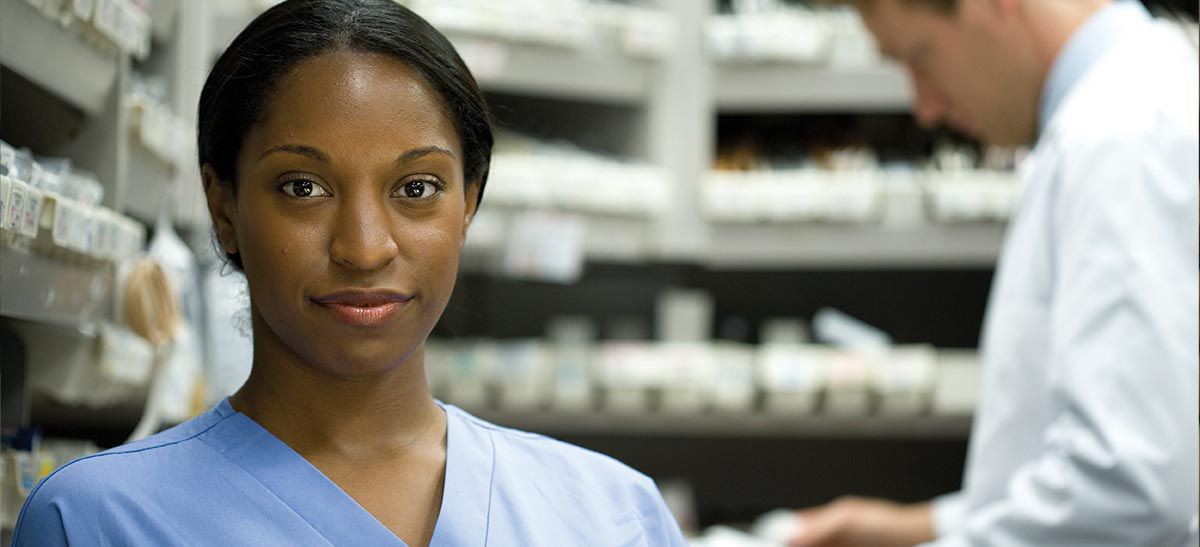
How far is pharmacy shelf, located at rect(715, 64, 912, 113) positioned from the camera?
12.3ft

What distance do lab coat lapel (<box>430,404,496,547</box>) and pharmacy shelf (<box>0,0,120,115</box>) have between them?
0.53m

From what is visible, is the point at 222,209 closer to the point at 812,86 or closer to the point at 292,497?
the point at 292,497

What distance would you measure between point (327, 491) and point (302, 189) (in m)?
0.24

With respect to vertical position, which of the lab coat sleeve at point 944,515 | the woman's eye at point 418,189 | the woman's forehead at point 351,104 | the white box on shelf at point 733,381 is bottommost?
the lab coat sleeve at point 944,515

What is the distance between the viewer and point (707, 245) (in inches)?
146

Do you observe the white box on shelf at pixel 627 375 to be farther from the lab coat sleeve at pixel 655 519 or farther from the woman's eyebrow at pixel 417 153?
the woman's eyebrow at pixel 417 153

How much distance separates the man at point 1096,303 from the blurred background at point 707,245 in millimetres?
593

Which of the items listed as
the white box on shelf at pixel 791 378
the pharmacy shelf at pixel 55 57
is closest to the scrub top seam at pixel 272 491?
the pharmacy shelf at pixel 55 57

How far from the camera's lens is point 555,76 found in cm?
360

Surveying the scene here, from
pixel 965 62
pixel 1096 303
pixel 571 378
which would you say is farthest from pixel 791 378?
pixel 1096 303

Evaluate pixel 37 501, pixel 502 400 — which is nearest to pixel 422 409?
pixel 37 501

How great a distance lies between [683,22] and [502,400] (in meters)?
1.11

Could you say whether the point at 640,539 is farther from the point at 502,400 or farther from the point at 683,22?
the point at 683,22

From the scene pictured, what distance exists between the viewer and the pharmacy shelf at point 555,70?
3498mm
